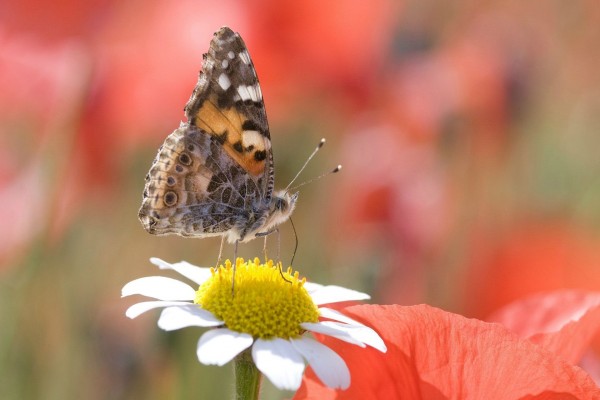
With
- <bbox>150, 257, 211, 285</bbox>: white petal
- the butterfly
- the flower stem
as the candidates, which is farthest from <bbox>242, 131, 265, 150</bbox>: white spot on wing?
the flower stem

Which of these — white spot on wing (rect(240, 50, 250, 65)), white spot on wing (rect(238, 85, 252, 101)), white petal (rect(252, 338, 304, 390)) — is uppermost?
white spot on wing (rect(240, 50, 250, 65))

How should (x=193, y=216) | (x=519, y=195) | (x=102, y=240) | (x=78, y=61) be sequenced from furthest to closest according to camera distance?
(x=519, y=195)
(x=102, y=240)
(x=78, y=61)
(x=193, y=216)

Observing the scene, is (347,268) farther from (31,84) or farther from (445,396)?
(445,396)

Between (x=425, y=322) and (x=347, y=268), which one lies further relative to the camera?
(x=347, y=268)

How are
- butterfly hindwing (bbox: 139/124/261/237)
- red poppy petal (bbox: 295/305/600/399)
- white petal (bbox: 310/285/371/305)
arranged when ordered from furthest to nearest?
1. butterfly hindwing (bbox: 139/124/261/237)
2. white petal (bbox: 310/285/371/305)
3. red poppy petal (bbox: 295/305/600/399)

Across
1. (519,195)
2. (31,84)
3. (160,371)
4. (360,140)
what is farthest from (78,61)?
(519,195)

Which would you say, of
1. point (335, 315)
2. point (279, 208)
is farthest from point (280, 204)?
point (335, 315)

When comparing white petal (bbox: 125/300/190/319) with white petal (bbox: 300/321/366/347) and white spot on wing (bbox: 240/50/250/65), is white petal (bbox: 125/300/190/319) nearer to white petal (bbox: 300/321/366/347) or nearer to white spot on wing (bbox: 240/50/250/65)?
white petal (bbox: 300/321/366/347)
